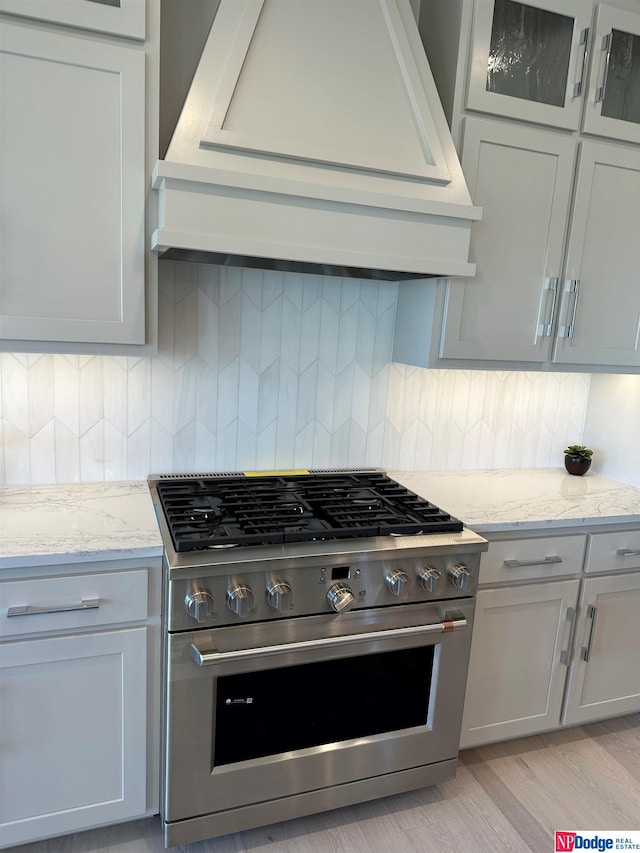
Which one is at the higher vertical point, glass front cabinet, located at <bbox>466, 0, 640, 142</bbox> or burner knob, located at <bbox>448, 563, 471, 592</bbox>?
glass front cabinet, located at <bbox>466, 0, 640, 142</bbox>

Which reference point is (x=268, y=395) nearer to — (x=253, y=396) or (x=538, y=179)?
(x=253, y=396)

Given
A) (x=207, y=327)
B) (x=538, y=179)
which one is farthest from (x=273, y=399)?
(x=538, y=179)

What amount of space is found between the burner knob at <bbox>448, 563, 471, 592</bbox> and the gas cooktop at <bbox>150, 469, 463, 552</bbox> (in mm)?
116

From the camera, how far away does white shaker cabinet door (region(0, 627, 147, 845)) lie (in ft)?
5.20

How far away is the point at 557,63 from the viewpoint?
2.08m

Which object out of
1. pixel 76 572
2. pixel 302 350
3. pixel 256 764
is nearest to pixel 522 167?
pixel 302 350

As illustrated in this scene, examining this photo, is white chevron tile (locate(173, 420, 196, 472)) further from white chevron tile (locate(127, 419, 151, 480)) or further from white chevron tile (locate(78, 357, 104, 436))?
white chevron tile (locate(78, 357, 104, 436))

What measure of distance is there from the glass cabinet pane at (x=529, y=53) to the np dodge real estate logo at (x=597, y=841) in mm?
2422

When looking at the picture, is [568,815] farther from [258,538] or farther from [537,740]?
[258,538]

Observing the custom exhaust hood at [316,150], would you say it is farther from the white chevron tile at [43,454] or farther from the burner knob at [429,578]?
the burner knob at [429,578]

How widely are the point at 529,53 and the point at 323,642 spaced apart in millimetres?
2017

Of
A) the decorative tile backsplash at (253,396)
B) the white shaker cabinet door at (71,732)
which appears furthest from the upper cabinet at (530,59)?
the white shaker cabinet door at (71,732)

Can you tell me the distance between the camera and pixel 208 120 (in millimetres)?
1621

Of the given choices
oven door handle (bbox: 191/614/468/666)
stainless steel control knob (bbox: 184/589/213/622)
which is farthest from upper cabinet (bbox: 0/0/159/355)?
oven door handle (bbox: 191/614/468/666)
